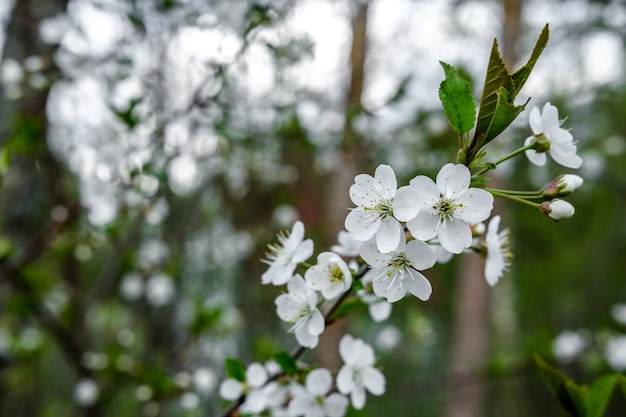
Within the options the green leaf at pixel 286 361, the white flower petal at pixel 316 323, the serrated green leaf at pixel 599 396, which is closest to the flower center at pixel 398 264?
the white flower petal at pixel 316 323

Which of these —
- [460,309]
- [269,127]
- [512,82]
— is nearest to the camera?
[512,82]

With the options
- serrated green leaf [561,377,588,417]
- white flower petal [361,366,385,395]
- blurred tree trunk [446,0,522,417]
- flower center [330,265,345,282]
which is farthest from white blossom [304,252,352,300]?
blurred tree trunk [446,0,522,417]

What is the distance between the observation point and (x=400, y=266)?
683mm

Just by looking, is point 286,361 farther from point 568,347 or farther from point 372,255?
point 568,347

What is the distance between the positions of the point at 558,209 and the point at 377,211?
0.24 meters

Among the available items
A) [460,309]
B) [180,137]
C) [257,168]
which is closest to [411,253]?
[180,137]

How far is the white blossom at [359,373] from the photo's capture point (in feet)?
2.75

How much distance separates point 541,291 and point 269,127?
18.7ft

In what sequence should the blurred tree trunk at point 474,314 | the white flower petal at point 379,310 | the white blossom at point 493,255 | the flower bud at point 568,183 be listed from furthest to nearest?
the blurred tree trunk at point 474,314, the white flower petal at point 379,310, the white blossom at point 493,255, the flower bud at point 568,183

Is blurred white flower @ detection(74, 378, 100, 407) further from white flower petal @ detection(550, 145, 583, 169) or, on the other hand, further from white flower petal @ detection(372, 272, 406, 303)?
white flower petal @ detection(550, 145, 583, 169)

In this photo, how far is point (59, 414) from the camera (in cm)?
492

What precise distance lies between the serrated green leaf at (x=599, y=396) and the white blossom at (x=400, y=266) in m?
0.40

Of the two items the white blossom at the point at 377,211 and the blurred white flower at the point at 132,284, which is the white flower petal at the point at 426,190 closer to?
the white blossom at the point at 377,211

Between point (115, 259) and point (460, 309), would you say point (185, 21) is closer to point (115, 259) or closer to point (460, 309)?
point (115, 259)
